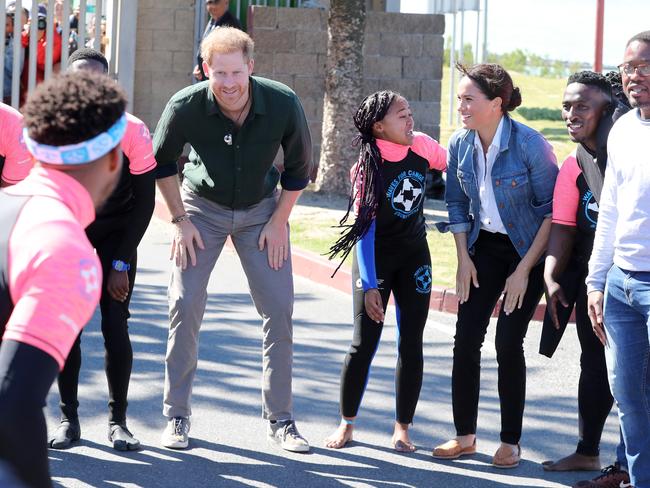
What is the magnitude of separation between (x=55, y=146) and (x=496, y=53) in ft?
133

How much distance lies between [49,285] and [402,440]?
11.8ft

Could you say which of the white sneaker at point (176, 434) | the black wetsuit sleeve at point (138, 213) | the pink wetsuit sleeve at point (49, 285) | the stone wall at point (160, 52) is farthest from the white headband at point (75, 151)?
the stone wall at point (160, 52)

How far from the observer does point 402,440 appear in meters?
5.89

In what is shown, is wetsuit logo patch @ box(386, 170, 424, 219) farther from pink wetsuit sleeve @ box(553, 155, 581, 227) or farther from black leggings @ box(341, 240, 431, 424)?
pink wetsuit sleeve @ box(553, 155, 581, 227)

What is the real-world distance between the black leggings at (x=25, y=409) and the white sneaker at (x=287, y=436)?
3.32 m

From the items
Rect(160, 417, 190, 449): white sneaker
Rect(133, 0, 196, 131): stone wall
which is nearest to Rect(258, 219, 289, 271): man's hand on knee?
Rect(160, 417, 190, 449): white sneaker

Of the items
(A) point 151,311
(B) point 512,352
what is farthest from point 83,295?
(A) point 151,311

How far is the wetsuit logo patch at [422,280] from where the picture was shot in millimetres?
5812

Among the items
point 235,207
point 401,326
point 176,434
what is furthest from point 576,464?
point 235,207

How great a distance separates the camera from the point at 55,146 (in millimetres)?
2750

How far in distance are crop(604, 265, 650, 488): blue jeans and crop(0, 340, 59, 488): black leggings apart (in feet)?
8.99

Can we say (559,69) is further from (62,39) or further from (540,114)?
(62,39)

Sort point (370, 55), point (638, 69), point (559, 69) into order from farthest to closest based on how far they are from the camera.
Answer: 1. point (559, 69)
2. point (370, 55)
3. point (638, 69)

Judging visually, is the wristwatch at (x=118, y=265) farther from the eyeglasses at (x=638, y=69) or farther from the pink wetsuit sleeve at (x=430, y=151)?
the eyeglasses at (x=638, y=69)
